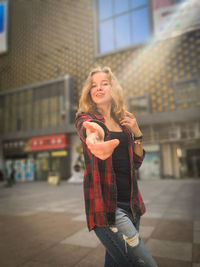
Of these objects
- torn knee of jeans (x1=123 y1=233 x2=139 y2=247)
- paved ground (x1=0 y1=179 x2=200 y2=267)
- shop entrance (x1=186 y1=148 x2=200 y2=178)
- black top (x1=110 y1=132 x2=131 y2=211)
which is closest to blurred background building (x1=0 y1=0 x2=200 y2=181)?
shop entrance (x1=186 y1=148 x2=200 y2=178)

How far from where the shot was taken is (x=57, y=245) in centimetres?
355

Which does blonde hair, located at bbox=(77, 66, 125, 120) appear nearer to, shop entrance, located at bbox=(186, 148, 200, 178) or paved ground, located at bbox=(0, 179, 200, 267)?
paved ground, located at bbox=(0, 179, 200, 267)

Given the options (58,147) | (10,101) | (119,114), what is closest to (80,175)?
(58,147)

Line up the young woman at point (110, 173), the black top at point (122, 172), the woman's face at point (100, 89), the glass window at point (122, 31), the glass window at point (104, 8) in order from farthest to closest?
the glass window at point (104, 8) → the glass window at point (122, 31) → the woman's face at point (100, 89) → the black top at point (122, 172) → the young woman at point (110, 173)

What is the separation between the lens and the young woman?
1364 mm

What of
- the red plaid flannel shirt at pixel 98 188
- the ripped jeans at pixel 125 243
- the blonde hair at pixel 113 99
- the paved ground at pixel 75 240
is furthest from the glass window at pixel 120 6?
the ripped jeans at pixel 125 243

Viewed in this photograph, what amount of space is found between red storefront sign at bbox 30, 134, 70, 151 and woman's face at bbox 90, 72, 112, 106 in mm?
22099

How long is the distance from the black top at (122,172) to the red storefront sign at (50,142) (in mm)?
22256

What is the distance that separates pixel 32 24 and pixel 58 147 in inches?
694

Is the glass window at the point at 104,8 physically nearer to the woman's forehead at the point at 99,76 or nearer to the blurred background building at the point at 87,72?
the blurred background building at the point at 87,72

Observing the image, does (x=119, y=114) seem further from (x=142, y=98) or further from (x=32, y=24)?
(x=32, y=24)

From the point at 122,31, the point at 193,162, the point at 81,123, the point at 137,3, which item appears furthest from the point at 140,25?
the point at 81,123

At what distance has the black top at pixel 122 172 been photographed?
157 centimetres

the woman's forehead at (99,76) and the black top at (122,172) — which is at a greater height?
the woman's forehead at (99,76)
